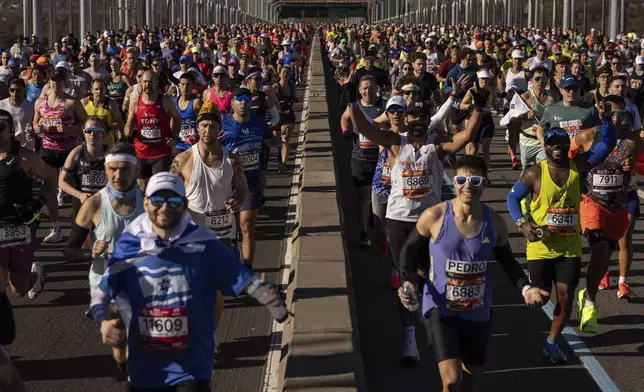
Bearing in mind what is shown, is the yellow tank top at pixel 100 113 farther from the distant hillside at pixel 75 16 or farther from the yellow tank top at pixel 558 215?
the distant hillside at pixel 75 16

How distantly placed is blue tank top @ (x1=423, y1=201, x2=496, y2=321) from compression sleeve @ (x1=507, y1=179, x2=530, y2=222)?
158 centimetres

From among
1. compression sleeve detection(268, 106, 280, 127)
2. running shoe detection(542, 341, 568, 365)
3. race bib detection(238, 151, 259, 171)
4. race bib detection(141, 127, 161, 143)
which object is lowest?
running shoe detection(542, 341, 568, 365)

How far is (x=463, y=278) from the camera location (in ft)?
25.2

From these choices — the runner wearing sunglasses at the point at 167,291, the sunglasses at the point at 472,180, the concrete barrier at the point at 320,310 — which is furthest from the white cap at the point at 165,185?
the sunglasses at the point at 472,180

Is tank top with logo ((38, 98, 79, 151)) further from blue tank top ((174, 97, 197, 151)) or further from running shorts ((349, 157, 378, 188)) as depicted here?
running shorts ((349, 157, 378, 188))

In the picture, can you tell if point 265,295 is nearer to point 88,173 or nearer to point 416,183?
point 416,183

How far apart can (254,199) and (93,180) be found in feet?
4.87

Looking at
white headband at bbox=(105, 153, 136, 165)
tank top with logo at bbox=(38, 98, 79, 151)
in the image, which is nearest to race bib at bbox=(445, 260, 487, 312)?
white headband at bbox=(105, 153, 136, 165)

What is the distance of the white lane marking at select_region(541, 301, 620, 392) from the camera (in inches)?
360

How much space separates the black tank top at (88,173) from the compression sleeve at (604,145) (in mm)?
4338

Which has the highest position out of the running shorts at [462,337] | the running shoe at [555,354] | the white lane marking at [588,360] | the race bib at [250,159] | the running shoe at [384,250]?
the race bib at [250,159]

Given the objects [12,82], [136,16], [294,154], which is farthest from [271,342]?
[136,16]

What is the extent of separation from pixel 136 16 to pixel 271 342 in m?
71.7

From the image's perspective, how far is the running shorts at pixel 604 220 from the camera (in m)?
11.1
